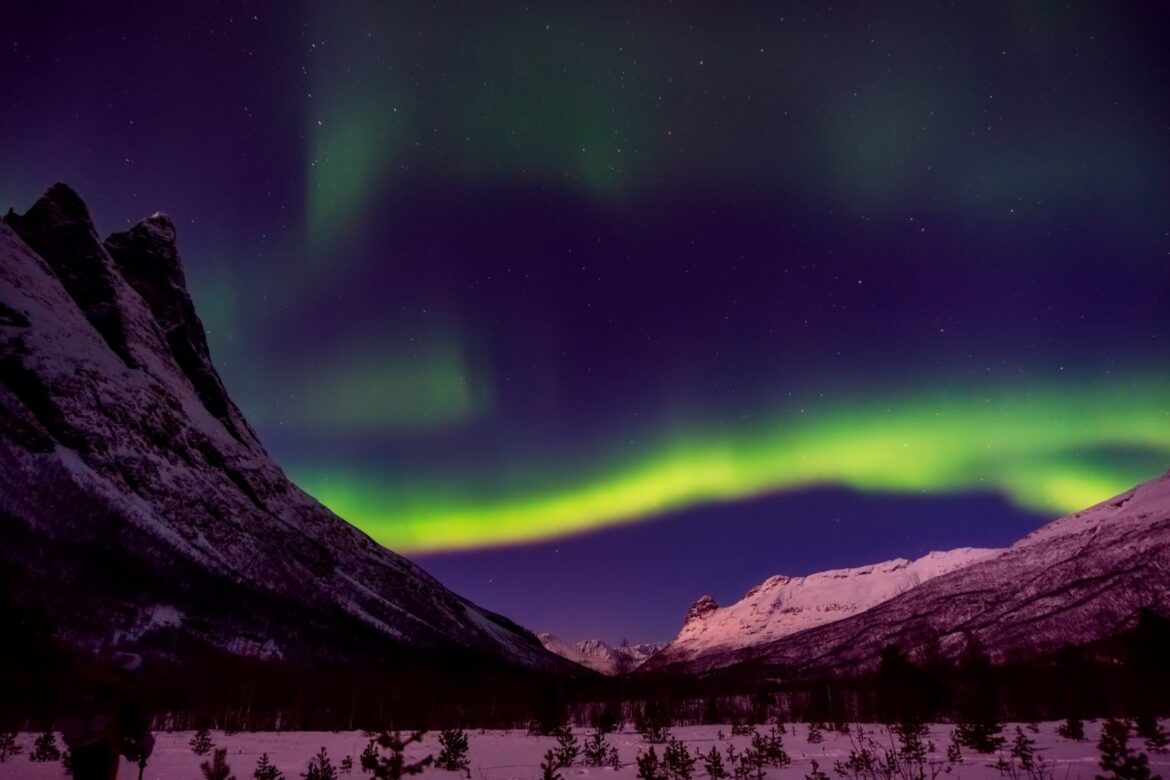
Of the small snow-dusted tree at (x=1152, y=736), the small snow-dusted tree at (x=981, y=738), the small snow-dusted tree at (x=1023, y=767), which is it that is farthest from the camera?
the small snow-dusted tree at (x=981, y=738)

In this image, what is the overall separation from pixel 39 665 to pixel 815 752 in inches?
925

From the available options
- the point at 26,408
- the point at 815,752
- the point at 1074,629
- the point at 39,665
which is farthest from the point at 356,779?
the point at 1074,629

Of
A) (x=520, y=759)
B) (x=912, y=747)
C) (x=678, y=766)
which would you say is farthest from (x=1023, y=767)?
(x=520, y=759)

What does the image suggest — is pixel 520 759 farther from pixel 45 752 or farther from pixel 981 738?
pixel 45 752

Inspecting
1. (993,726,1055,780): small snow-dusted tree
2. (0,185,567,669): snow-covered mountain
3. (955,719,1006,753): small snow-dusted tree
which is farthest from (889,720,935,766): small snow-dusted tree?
(0,185,567,669): snow-covered mountain

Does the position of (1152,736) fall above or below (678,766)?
above

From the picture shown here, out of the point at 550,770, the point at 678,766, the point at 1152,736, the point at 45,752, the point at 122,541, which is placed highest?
the point at 122,541

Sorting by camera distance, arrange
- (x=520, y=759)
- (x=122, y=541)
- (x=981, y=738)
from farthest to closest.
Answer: (x=122, y=541)
(x=520, y=759)
(x=981, y=738)

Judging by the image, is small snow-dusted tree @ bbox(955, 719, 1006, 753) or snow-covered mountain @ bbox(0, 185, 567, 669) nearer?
small snow-dusted tree @ bbox(955, 719, 1006, 753)

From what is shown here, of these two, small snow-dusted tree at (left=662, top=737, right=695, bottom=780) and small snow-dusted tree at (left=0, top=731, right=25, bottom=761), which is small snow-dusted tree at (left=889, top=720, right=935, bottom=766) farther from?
small snow-dusted tree at (left=0, top=731, right=25, bottom=761)

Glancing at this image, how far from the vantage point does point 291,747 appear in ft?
87.8

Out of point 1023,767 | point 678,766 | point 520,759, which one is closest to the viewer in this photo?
point 1023,767

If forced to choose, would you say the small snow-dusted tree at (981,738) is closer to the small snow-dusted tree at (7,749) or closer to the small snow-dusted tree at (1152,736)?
the small snow-dusted tree at (1152,736)

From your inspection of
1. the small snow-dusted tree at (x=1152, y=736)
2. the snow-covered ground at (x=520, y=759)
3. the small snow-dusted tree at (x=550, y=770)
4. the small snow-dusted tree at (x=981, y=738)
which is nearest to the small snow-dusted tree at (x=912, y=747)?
the snow-covered ground at (x=520, y=759)
